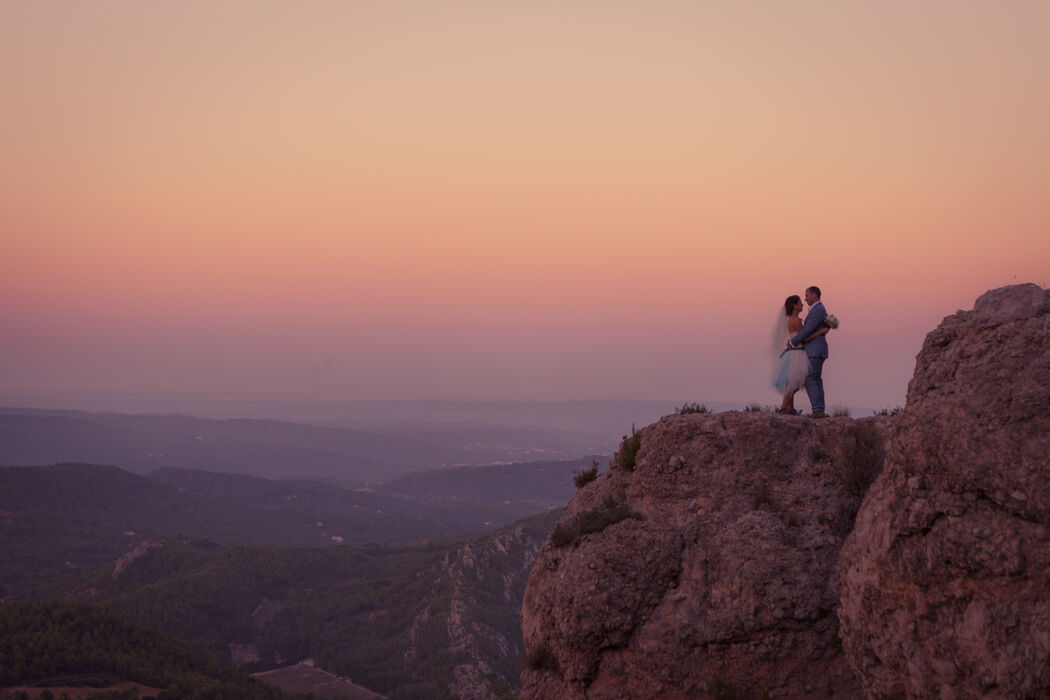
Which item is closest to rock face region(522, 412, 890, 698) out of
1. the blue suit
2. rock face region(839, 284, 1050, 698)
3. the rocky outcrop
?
the rocky outcrop

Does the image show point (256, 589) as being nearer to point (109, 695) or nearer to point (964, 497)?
point (109, 695)

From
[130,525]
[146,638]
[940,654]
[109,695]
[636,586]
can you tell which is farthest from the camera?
[130,525]

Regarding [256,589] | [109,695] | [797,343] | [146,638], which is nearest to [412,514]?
[256,589]

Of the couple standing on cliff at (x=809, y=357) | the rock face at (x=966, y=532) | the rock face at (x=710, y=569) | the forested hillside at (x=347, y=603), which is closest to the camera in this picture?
the rock face at (x=966, y=532)

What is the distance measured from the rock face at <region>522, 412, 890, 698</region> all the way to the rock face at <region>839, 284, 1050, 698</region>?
1.74 metres

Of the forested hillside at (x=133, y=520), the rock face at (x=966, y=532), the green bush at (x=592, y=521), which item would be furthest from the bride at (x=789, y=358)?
the forested hillside at (x=133, y=520)

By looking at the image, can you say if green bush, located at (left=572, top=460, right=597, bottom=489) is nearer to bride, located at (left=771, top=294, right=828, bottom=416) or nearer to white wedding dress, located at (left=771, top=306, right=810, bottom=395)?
bride, located at (left=771, top=294, right=828, bottom=416)

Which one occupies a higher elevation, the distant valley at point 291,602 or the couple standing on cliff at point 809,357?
the couple standing on cliff at point 809,357

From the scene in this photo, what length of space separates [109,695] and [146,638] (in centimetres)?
1435

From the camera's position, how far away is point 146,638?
217 feet

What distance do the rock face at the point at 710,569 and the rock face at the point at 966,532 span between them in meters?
1.74

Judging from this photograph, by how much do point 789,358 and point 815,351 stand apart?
1.62 feet

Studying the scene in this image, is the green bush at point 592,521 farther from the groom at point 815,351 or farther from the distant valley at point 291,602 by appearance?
the distant valley at point 291,602

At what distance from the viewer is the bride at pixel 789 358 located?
13852mm
